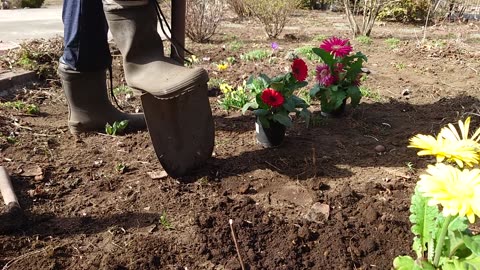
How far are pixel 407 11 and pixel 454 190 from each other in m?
10.7

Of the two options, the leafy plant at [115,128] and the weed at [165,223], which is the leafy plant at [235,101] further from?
the weed at [165,223]

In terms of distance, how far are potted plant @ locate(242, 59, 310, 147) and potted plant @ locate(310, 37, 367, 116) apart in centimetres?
46

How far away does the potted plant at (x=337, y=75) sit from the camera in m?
2.97

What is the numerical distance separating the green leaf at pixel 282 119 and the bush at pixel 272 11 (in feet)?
15.1

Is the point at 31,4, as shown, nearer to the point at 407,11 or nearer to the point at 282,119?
the point at 407,11

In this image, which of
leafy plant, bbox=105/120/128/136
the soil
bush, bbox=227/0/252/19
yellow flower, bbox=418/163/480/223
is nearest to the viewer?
yellow flower, bbox=418/163/480/223

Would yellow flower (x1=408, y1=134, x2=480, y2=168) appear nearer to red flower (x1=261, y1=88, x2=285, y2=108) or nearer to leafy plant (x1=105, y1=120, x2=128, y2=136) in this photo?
red flower (x1=261, y1=88, x2=285, y2=108)

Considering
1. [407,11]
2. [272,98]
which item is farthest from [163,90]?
[407,11]

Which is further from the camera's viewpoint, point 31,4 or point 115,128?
point 31,4

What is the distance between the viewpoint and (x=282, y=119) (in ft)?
8.04

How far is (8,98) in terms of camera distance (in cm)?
340

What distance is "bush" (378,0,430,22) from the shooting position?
10426 millimetres

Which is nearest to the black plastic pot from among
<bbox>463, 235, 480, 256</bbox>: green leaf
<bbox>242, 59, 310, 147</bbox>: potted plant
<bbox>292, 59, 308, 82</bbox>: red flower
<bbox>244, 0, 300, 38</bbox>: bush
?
<bbox>242, 59, 310, 147</bbox>: potted plant

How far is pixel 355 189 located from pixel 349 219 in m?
0.29
